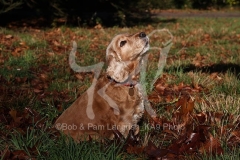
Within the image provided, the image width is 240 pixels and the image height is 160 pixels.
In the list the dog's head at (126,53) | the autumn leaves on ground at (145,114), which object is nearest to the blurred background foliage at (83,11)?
the autumn leaves on ground at (145,114)

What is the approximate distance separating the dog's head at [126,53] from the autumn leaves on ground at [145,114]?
53 cm

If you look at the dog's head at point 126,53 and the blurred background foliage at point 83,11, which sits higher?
the dog's head at point 126,53

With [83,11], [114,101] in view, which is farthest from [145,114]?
[83,11]

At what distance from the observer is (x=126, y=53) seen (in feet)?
11.5

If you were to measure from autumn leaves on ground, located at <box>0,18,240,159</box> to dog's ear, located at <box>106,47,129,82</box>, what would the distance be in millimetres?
487

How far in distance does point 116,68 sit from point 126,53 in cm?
18

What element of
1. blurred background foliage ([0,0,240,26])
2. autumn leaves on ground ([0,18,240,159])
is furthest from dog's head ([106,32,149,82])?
blurred background foliage ([0,0,240,26])

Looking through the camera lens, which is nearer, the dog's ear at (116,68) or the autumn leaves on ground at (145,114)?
the autumn leaves on ground at (145,114)

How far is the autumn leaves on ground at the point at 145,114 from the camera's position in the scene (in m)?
2.86

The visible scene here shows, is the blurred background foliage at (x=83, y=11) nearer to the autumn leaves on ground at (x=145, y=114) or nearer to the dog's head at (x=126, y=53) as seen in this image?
the autumn leaves on ground at (x=145, y=114)

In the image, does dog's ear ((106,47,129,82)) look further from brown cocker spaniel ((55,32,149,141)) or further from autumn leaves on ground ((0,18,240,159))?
autumn leaves on ground ((0,18,240,159))

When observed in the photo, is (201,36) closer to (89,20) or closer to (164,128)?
(89,20)

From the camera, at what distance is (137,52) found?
351 centimetres

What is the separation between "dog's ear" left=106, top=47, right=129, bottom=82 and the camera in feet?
11.2
